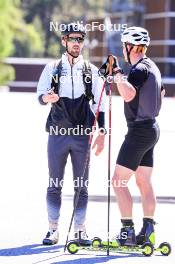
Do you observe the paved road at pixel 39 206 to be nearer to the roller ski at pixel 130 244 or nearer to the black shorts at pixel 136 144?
the roller ski at pixel 130 244

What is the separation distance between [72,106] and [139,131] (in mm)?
713

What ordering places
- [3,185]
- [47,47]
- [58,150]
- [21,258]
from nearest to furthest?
[21,258]
[58,150]
[3,185]
[47,47]

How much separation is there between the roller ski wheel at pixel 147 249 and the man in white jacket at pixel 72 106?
0.66 metres

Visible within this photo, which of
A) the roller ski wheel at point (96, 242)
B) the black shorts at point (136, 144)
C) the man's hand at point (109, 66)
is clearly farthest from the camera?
the roller ski wheel at point (96, 242)

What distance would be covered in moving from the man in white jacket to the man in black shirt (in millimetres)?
381

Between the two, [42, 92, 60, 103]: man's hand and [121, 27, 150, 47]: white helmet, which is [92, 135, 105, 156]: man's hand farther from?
[121, 27, 150, 47]: white helmet

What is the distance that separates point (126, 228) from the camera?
7.09 meters

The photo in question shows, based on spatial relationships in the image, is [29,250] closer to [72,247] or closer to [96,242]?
[72,247]

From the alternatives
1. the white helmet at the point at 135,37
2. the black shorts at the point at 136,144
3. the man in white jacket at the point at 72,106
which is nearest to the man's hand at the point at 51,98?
the man in white jacket at the point at 72,106

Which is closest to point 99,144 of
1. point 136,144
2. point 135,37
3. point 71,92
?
point 136,144

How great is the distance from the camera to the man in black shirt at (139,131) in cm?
683

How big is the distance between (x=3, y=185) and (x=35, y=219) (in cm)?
286

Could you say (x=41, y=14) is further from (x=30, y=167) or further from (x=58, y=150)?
(x=58, y=150)

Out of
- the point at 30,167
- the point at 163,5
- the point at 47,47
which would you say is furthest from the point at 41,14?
the point at 30,167
